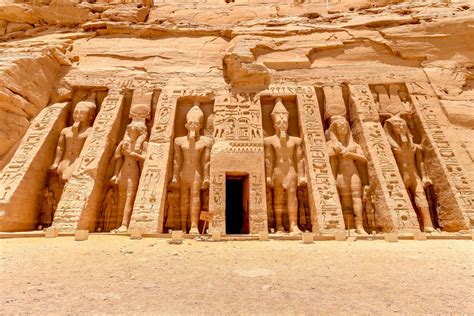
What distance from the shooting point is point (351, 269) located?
3100mm

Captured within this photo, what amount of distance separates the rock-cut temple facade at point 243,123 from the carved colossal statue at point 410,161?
4 cm

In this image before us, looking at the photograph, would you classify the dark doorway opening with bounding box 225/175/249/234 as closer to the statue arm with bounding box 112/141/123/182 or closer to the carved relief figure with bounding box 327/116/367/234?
the carved relief figure with bounding box 327/116/367/234

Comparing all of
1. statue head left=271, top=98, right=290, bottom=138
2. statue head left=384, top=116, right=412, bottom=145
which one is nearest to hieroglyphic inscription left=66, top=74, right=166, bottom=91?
statue head left=271, top=98, right=290, bottom=138

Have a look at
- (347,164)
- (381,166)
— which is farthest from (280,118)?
(381,166)

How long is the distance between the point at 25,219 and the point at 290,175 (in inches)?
251

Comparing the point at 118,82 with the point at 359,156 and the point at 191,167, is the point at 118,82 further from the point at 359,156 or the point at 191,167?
the point at 359,156

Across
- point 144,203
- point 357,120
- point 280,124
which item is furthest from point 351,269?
point 357,120

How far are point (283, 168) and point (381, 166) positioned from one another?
2400mm

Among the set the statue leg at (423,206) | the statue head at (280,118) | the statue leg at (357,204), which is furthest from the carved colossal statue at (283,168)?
the statue leg at (423,206)

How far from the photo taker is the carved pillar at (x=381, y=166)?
663 cm

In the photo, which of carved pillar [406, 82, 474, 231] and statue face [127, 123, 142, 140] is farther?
statue face [127, 123, 142, 140]

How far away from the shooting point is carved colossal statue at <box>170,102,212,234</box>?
294 inches

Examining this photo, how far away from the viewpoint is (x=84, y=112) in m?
8.41

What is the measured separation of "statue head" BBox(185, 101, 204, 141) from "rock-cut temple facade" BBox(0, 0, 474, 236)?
0.04 metres
